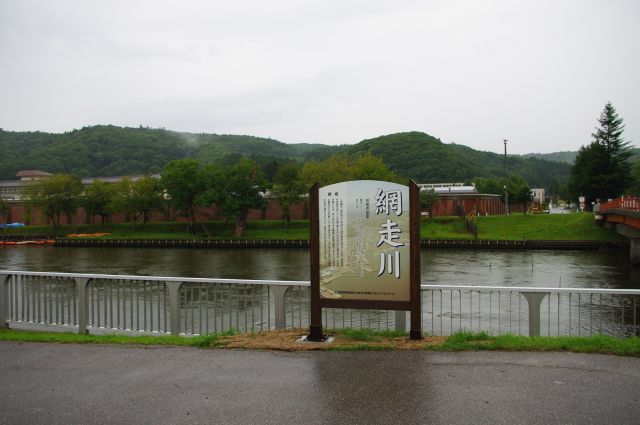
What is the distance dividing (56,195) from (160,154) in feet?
309

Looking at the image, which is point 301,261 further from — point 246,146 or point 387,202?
point 246,146

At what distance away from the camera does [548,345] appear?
754 cm

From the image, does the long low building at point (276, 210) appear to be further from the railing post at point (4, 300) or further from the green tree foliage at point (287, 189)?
the railing post at point (4, 300)

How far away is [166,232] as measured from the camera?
8244 centimetres

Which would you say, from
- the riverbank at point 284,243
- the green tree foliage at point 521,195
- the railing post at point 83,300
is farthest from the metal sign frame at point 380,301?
the green tree foliage at point 521,195

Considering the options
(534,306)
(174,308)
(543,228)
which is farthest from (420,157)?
(534,306)

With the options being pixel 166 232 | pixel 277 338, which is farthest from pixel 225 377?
pixel 166 232

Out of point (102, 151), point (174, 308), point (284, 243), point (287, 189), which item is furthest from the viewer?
point (102, 151)

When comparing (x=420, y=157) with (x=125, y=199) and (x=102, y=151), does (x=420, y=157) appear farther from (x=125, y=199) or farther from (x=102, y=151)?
(x=102, y=151)

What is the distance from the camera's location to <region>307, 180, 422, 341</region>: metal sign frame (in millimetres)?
8062

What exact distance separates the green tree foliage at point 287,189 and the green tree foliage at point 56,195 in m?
33.9

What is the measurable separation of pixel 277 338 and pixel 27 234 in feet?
290

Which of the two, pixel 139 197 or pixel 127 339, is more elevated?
pixel 139 197

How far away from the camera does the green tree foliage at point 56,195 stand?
86.1m
